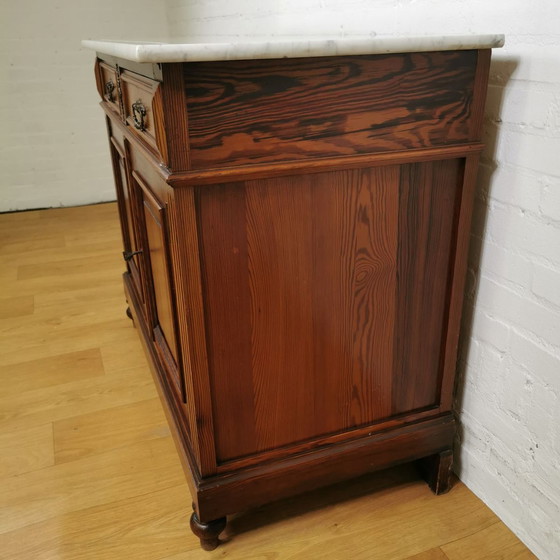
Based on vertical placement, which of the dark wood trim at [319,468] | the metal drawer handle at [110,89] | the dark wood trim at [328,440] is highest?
the metal drawer handle at [110,89]

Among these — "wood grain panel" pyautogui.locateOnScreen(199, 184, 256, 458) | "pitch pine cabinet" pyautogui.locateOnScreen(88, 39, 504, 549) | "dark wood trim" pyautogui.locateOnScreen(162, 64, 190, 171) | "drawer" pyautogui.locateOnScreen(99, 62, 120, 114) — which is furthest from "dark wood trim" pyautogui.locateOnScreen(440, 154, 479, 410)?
"drawer" pyautogui.locateOnScreen(99, 62, 120, 114)

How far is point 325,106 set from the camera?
97cm

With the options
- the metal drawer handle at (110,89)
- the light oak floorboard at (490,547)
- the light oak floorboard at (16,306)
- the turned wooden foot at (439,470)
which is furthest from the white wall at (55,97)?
the light oak floorboard at (490,547)

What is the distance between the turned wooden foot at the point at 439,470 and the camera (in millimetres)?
1357

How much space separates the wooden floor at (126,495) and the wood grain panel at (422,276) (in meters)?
0.26

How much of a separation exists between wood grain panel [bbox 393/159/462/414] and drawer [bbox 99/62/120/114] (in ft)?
2.81

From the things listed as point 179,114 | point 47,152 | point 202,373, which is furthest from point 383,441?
point 47,152

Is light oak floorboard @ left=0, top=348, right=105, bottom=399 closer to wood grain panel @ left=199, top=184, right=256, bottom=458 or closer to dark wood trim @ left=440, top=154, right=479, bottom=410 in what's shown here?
wood grain panel @ left=199, top=184, right=256, bottom=458

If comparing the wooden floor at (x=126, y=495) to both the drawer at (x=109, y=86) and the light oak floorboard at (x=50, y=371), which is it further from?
the drawer at (x=109, y=86)

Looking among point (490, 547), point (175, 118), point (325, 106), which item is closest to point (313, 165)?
point (325, 106)

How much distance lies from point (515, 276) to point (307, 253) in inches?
16.8

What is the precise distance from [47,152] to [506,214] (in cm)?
307

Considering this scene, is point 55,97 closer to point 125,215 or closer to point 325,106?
point 125,215

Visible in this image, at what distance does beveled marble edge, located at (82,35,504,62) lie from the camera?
83cm
